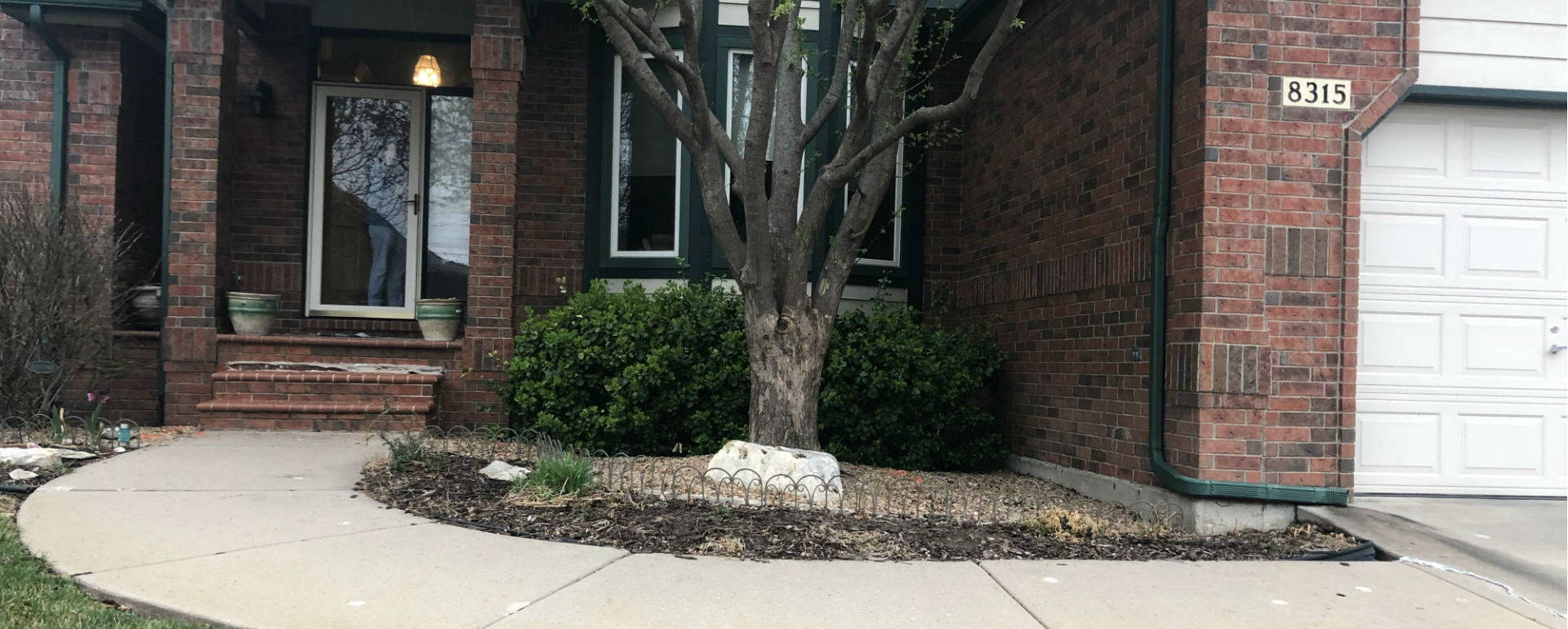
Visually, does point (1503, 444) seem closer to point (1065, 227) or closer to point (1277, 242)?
point (1277, 242)

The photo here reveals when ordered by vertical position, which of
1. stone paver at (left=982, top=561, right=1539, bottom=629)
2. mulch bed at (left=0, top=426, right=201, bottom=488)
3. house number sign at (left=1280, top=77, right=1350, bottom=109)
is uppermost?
house number sign at (left=1280, top=77, right=1350, bottom=109)

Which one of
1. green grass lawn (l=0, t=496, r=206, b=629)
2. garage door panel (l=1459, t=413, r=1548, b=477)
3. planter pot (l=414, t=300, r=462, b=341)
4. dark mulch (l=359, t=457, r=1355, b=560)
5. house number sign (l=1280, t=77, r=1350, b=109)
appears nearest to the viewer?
green grass lawn (l=0, t=496, r=206, b=629)

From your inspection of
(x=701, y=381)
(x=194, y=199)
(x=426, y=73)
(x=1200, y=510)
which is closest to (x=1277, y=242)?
(x=1200, y=510)

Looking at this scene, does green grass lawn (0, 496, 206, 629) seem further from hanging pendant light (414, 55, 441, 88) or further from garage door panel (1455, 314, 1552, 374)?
garage door panel (1455, 314, 1552, 374)

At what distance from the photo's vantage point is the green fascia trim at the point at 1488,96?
19.6 feet

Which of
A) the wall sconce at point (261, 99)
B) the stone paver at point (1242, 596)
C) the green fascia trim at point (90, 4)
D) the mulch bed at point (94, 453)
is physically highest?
the green fascia trim at point (90, 4)

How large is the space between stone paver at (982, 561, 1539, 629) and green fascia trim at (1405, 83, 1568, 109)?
2.72m

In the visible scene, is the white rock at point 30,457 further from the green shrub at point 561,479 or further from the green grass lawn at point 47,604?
the green shrub at point 561,479

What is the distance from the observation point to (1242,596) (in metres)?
4.37

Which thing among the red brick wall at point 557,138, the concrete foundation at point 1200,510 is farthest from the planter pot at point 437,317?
the concrete foundation at point 1200,510

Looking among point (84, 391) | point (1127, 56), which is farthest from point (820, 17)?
point (84, 391)

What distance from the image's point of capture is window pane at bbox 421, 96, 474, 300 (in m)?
A: 9.86

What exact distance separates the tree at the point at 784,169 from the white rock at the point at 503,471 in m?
1.48

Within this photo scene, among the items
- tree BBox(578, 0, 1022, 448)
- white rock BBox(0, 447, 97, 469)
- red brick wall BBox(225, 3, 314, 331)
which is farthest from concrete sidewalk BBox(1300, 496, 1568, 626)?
red brick wall BBox(225, 3, 314, 331)
